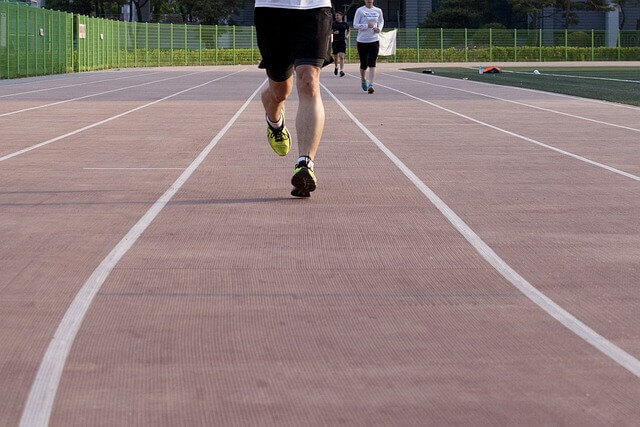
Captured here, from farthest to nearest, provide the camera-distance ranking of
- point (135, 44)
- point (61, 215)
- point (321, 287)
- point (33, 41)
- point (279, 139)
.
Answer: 1. point (135, 44)
2. point (33, 41)
3. point (279, 139)
4. point (61, 215)
5. point (321, 287)

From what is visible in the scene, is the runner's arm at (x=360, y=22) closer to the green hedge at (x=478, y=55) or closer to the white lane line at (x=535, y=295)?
the white lane line at (x=535, y=295)

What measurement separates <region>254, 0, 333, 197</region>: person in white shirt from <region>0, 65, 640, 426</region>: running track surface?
30 centimetres

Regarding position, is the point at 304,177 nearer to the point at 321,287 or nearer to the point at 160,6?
the point at 321,287

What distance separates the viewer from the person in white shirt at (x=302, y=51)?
8672mm

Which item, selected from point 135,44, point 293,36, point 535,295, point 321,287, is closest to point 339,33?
point 135,44

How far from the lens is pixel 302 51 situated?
868 centimetres

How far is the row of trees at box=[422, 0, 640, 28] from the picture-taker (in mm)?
79188

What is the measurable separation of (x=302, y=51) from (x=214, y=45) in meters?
63.4

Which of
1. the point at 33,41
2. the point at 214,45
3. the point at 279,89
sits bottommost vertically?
the point at 279,89

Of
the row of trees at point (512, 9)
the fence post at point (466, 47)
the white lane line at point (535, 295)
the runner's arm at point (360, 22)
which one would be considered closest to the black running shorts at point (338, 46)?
the runner's arm at point (360, 22)

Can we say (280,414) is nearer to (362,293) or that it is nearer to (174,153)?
(362,293)

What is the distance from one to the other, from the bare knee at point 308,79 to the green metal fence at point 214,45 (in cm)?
3158

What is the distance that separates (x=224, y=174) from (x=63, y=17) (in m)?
36.3

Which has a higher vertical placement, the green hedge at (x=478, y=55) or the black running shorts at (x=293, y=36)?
the green hedge at (x=478, y=55)
